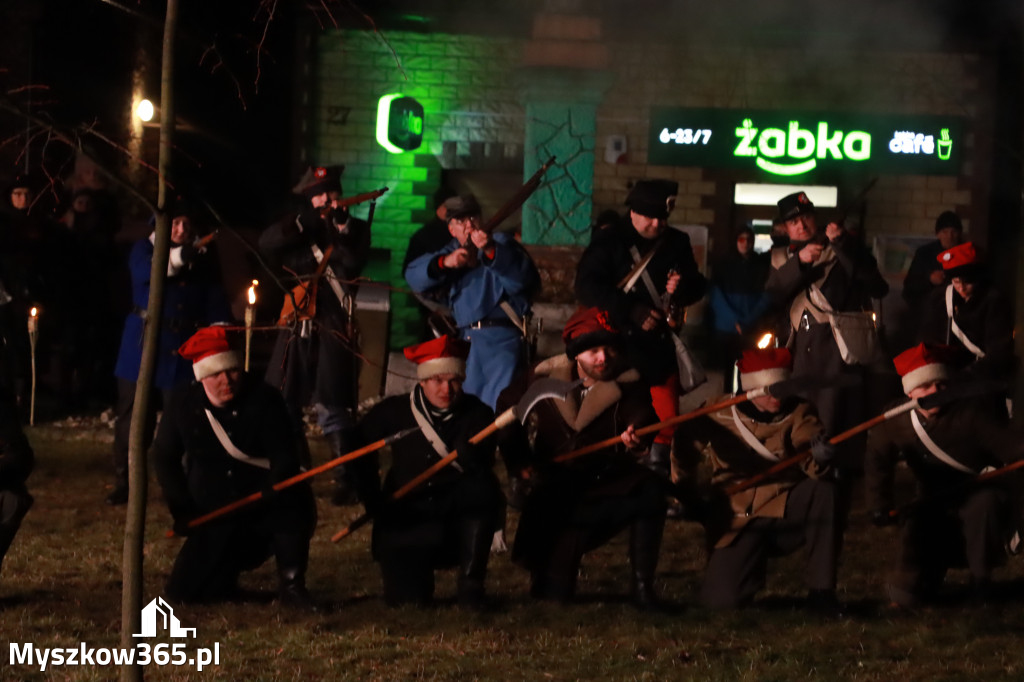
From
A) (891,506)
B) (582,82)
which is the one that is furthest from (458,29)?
(891,506)

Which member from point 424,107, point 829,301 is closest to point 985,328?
point 829,301

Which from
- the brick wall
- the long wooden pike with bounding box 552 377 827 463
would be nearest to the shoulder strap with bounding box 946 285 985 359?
the long wooden pike with bounding box 552 377 827 463

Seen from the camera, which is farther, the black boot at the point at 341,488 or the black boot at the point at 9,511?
the black boot at the point at 341,488

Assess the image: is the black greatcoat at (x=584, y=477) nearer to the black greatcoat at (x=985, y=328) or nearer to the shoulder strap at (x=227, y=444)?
the shoulder strap at (x=227, y=444)

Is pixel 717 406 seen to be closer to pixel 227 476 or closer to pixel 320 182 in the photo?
pixel 227 476

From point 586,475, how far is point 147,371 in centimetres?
277

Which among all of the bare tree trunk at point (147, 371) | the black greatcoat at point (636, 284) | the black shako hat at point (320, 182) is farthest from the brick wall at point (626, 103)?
the bare tree trunk at point (147, 371)

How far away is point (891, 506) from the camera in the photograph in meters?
7.29

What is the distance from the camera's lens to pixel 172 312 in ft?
29.5

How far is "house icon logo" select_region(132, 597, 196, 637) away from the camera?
5.95m

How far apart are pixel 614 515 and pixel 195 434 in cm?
182

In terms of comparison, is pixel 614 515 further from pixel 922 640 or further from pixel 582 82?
pixel 582 82

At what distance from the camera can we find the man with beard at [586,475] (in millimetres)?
6656

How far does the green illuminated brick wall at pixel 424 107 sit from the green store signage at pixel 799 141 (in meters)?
1.76
